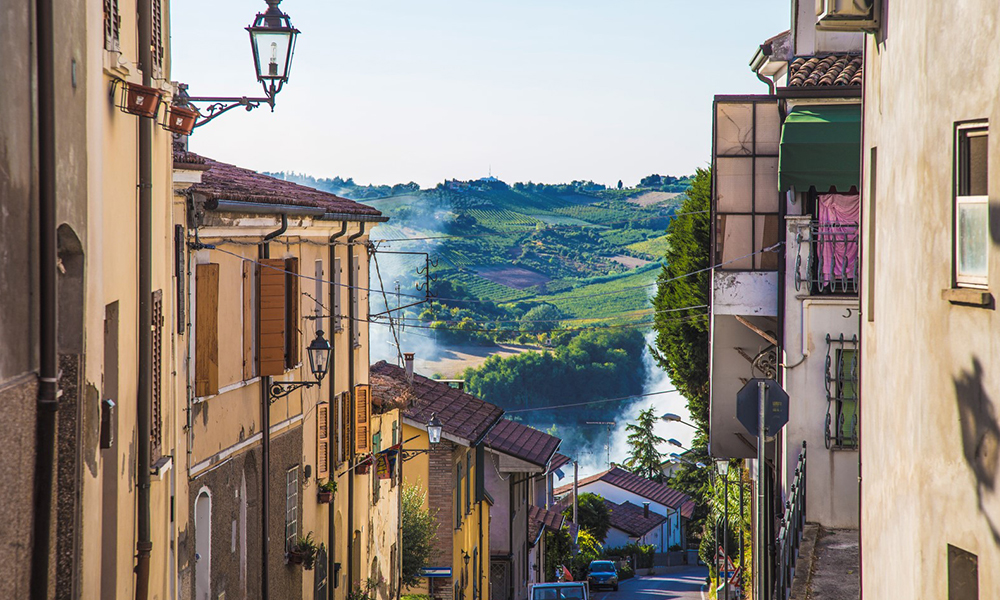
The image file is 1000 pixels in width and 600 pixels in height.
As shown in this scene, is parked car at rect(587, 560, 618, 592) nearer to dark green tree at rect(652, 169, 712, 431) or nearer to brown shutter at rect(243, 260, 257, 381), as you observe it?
dark green tree at rect(652, 169, 712, 431)

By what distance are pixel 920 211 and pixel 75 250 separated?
230 inches

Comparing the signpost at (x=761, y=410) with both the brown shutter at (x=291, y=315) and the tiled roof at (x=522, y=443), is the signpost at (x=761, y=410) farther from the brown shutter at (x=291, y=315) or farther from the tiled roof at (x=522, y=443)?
the tiled roof at (x=522, y=443)

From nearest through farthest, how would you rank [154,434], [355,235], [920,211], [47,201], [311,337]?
[47,201] < [920,211] < [154,434] < [311,337] < [355,235]

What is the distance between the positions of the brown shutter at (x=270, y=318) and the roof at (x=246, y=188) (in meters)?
0.96

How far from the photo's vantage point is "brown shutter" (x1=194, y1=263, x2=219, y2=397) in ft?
40.7

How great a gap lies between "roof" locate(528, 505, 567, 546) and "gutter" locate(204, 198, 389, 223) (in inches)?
983

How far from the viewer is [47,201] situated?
6.87 m

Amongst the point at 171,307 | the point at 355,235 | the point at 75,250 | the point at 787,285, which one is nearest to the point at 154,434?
the point at 171,307

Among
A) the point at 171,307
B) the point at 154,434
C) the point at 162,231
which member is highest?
the point at 162,231

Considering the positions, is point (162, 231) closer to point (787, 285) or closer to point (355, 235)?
point (787, 285)

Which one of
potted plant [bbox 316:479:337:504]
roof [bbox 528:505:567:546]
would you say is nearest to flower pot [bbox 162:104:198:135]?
potted plant [bbox 316:479:337:504]

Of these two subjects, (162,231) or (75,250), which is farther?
(162,231)

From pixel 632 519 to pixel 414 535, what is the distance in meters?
58.7

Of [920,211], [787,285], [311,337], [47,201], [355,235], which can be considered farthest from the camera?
[355,235]
